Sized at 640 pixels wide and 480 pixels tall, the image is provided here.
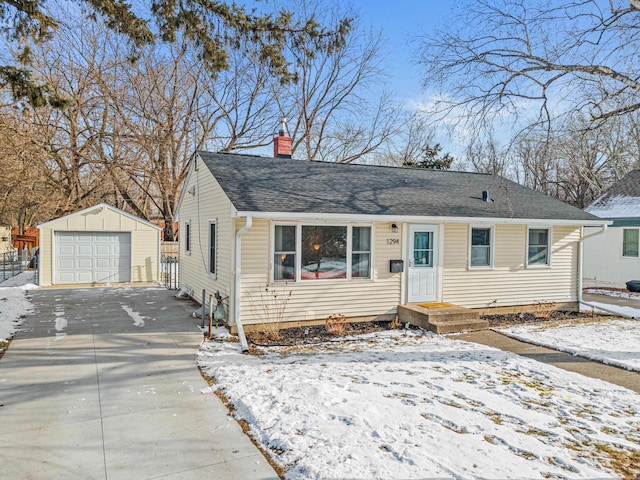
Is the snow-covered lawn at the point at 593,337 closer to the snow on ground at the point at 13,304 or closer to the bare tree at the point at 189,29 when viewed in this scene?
the bare tree at the point at 189,29

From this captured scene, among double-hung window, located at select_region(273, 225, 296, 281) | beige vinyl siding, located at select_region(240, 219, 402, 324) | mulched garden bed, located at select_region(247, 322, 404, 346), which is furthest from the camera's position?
double-hung window, located at select_region(273, 225, 296, 281)

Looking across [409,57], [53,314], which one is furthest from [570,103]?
[53,314]

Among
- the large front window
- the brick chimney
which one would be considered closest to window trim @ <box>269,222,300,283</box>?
the large front window

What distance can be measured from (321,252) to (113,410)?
16.3 ft

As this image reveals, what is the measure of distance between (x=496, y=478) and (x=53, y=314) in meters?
9.58

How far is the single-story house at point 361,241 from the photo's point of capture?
825 centimetres

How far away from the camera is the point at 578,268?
11.3 meters

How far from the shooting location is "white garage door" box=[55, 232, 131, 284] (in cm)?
1469

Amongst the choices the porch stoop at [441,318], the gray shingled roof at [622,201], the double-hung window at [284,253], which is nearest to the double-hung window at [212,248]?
the double-hung window at [284,253]

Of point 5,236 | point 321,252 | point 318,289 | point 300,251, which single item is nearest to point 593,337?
point 318,289

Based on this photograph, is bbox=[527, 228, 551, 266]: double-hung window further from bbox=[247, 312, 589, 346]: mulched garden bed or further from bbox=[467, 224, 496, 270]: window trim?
bbox=[247, 312, 589, 346]: mulched garden bed

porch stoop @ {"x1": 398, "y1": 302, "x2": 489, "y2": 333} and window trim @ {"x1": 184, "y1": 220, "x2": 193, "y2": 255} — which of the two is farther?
window trim @ {"x1": 184, "y1": 220, "x2": 193, "y2": 255}

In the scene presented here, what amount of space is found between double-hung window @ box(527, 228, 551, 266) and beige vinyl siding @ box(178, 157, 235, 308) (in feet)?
24.5

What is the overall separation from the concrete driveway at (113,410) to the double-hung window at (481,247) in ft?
21.5
